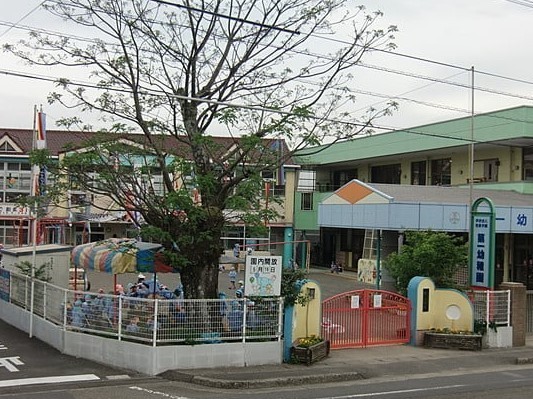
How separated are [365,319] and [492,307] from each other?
12.8 ft

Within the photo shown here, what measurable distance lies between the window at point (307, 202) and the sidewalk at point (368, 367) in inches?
1179

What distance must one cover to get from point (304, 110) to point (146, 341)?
589cm

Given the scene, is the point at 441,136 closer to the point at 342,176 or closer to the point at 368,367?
the point at 342,176

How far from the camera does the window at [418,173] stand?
4091 centimetres

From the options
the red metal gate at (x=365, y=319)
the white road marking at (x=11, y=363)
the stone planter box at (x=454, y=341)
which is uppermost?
the red metal gate at (x=365, y=319)

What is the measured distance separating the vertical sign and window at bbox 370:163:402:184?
25.3 m

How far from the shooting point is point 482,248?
18.1 m

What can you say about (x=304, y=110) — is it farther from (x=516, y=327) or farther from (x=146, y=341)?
(x=516, y=327)

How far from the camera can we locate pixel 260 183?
1422 cm

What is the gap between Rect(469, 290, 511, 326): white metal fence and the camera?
17297 mm

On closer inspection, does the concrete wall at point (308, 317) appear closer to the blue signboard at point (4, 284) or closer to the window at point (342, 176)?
the blue signboard at point (4, 284)

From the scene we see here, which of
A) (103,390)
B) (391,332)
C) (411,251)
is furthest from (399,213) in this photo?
(103,390)

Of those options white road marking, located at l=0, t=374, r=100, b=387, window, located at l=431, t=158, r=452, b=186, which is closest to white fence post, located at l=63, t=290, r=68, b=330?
white road marking, located at l=0, t=374, r=100, b=387

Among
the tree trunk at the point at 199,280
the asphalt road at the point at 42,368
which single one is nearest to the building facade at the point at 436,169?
the tree trunk at the point at 199,280
